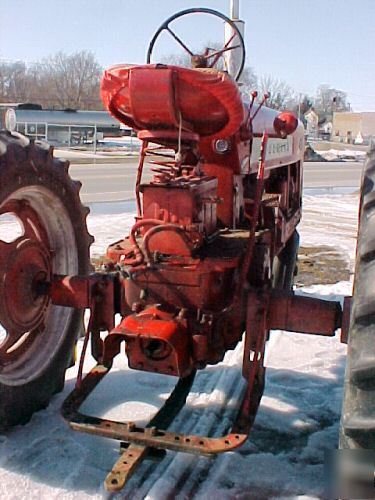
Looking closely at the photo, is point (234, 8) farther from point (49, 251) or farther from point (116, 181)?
point (116, 181)

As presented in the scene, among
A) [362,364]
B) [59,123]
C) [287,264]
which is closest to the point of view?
[362,364]

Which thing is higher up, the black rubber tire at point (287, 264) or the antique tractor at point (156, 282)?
the antique tractor at point (156, 282)

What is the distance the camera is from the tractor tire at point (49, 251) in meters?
3.30

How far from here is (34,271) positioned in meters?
3.48

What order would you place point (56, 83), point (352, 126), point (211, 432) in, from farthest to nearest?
point (352, 126)
point (56, 83)
point (211, 432)

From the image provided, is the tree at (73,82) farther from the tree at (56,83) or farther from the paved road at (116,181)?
the paved road at (116,181)

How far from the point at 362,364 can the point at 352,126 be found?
92023mm

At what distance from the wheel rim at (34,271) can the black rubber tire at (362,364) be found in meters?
1.90

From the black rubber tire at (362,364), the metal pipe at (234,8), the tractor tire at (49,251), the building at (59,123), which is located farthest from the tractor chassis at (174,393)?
the building at (59,123)

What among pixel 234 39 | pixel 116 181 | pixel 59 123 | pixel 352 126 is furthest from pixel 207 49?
pixel 352 126

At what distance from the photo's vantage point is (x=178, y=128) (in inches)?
124

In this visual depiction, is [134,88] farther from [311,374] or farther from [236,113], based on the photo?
[311,374]

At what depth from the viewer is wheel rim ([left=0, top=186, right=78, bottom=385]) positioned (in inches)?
132

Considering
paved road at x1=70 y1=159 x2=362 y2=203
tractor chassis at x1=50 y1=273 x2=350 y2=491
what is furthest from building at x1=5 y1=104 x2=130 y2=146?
tractor chassis at x1=50 y1=273 x2=350 y2=491
